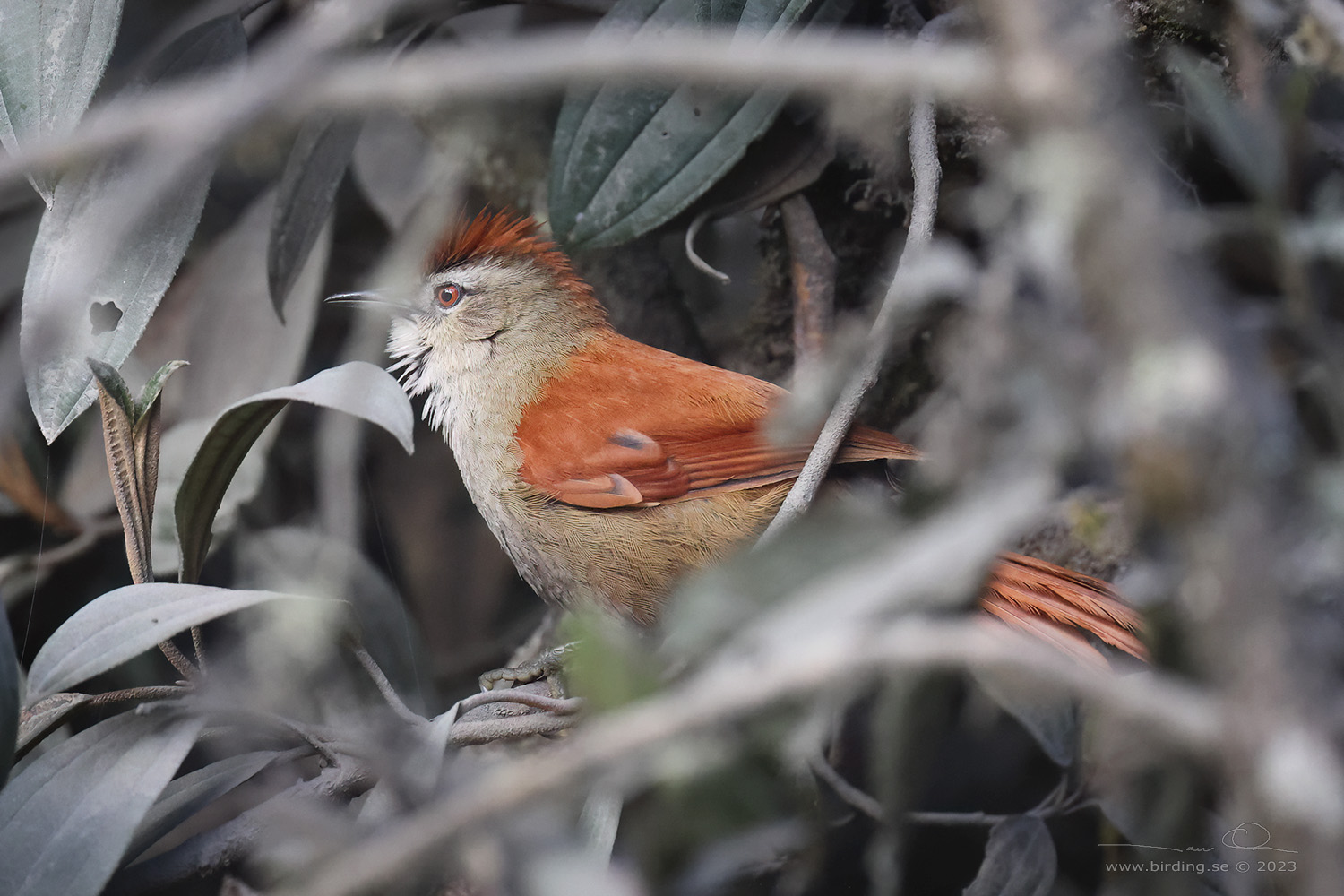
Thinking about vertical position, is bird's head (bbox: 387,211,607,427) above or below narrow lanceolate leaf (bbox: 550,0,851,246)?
below

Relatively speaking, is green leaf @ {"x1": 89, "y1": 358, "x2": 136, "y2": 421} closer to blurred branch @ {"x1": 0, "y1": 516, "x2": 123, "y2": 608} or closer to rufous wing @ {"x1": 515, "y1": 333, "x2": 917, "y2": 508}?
rufous wing @ {"x1": 515, "y1": 333, "x2": 917, "y2": 508}

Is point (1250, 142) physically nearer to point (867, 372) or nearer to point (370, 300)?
point (867, 372)

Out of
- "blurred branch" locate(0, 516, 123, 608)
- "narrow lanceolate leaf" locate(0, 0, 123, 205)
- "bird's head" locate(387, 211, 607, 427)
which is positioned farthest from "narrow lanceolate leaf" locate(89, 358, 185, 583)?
"blurred branch" locate(0, 516, 123, 608)

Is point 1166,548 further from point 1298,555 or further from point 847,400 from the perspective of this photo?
point 847,400

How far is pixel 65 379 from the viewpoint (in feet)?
4.87

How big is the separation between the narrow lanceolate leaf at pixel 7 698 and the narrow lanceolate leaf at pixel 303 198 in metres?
1.04

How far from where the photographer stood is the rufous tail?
136cm

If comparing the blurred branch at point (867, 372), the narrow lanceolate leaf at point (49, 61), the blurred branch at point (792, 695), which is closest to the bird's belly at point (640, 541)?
the blurred branch at point (867, 372)

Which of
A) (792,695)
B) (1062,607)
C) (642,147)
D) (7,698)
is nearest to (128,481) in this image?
(7,698)

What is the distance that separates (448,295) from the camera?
2.15m

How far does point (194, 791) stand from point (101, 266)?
2.68 ft

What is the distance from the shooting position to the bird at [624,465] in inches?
65.0

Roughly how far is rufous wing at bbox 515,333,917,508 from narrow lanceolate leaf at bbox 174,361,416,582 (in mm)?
530

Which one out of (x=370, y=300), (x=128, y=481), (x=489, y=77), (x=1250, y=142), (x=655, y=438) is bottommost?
(x=655, y=438)
